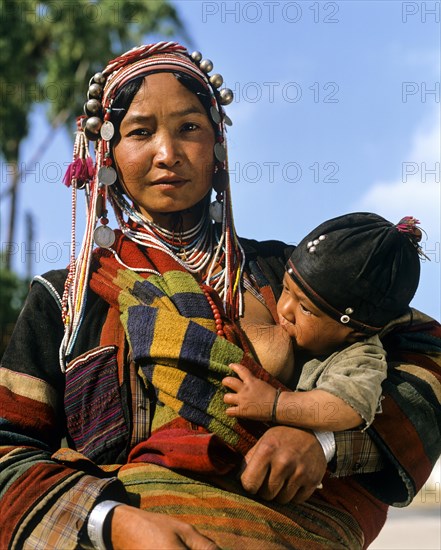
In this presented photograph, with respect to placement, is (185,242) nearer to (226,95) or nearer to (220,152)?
(220,152)

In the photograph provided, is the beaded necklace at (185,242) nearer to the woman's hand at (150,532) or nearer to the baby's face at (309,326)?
the baby's face at (309,326)

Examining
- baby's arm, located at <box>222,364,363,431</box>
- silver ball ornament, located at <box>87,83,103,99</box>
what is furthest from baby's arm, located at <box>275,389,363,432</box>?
silver ball ornament, located at <box>87,83,103,99</box>

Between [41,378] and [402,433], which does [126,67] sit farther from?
[402,433]

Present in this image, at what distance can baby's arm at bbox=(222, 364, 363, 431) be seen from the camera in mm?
2846

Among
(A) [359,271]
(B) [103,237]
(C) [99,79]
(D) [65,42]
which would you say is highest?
(D) [65,42]

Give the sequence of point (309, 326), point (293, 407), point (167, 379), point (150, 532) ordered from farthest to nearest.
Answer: point (309, 326), point (167, 379), point (293, 407), point (150, 532)

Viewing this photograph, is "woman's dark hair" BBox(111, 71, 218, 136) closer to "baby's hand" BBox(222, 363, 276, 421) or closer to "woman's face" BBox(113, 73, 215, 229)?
"woman's face" BBox(113, 73, 215, 229)

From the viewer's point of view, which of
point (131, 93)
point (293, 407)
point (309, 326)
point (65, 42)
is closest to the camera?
point (293, 407)

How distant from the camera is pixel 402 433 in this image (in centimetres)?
311

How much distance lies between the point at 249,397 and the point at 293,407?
0.13 meters

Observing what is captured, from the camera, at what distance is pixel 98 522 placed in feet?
9.31

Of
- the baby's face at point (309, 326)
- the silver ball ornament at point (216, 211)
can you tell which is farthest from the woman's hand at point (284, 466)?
the silver ball ornament at point (216, 211)

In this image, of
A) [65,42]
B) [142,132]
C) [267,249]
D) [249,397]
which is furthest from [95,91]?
[65,42]

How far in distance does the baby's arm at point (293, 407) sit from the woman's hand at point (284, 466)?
56 mm
